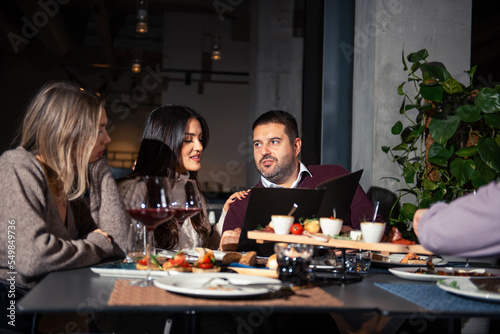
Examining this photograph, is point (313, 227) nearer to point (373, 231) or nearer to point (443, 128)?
point (373, 231)

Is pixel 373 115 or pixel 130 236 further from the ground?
pixel 373 115

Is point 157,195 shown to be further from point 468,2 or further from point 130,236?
point 468,2

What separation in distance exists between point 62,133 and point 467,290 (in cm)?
126

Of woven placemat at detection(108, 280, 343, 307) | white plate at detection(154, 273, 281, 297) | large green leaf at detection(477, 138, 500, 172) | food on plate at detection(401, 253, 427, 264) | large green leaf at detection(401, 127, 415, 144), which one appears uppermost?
large green leaf at detection(401, 127, 415, 144)

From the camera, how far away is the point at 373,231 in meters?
1.46

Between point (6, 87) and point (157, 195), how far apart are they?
12565 mm

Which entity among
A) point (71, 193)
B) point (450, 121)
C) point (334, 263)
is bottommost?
point (334, 263)

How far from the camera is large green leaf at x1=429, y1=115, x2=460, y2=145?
280cm

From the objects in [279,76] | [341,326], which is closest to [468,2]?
[341,326]

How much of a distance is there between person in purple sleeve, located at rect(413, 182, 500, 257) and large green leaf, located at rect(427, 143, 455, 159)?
181cm

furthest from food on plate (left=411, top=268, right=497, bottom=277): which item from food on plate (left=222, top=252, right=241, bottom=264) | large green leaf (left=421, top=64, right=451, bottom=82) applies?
large green leaf (left=421, top=64, right=451, bottom=82)

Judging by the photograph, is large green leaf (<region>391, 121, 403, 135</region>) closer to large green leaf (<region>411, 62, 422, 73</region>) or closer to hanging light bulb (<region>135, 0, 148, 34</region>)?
large green leaf (<region>411, 62, 422, 73</region>)

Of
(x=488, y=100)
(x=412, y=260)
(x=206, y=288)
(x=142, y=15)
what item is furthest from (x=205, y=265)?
(x=142, y=15)

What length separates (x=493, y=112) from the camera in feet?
9.04
